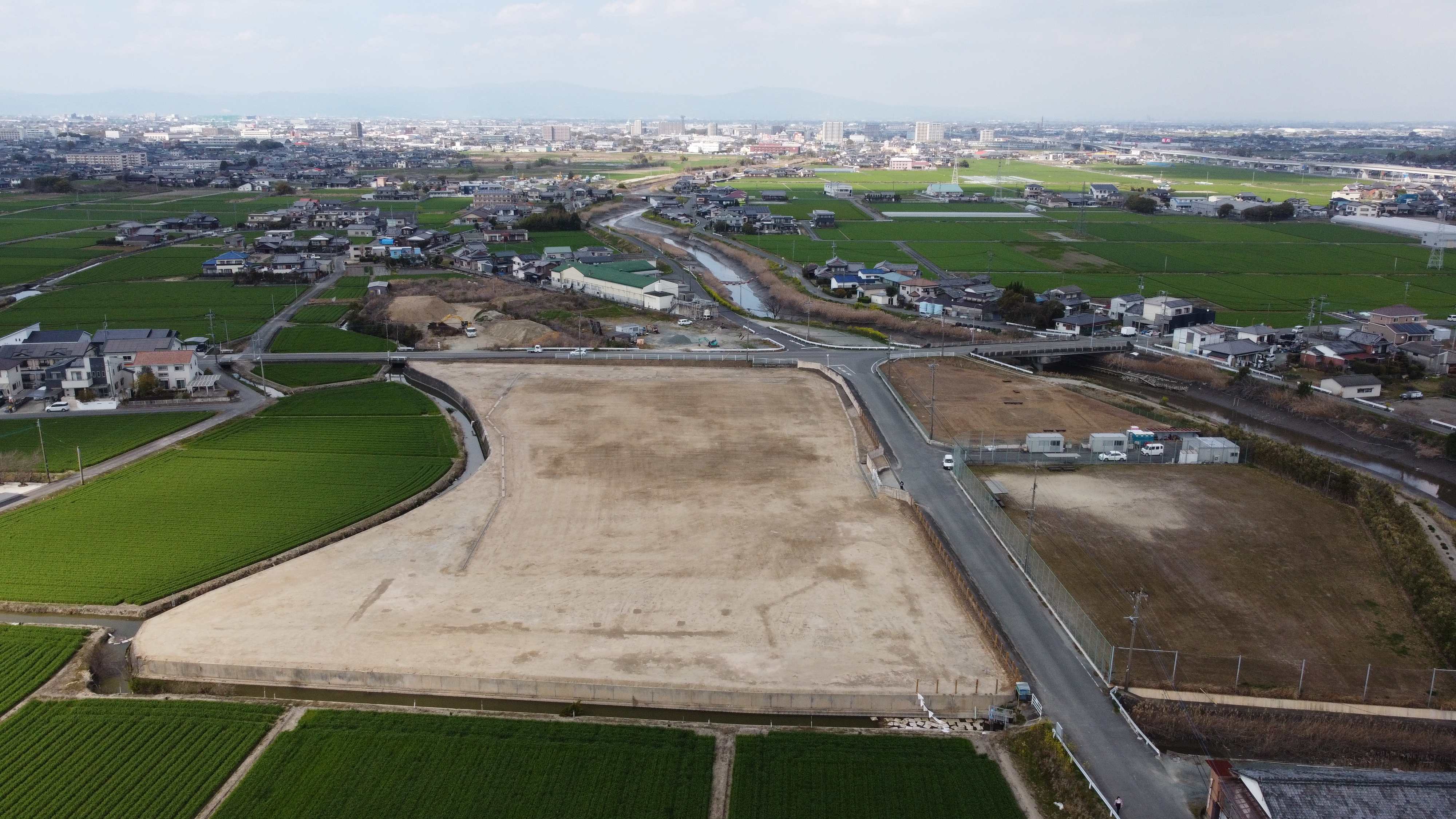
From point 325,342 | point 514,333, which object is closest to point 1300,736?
point 514,333

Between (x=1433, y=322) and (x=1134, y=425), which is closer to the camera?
(x=1134, y=425)

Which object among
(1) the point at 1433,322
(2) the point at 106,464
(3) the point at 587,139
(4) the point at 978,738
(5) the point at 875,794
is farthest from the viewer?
(3) the point at 587,139

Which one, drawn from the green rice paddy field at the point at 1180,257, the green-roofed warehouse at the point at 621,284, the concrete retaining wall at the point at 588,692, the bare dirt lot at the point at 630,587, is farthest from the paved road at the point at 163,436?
the green rice paddy field at the point at 1180,257

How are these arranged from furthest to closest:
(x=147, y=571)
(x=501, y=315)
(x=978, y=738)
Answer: (x=501, y=315), (x=147, y=571), (x=978, y=738)

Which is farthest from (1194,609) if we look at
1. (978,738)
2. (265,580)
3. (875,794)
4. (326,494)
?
(326,494)

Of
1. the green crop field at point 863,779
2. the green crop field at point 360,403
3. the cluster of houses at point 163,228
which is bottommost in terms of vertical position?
the green crop field at point 863,779

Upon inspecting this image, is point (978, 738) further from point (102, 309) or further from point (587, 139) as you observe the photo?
point (587, 139)

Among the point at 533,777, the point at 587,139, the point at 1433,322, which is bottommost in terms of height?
the point at 533,777

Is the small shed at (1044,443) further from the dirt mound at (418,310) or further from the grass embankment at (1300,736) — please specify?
the dirt mound at (418,310)
